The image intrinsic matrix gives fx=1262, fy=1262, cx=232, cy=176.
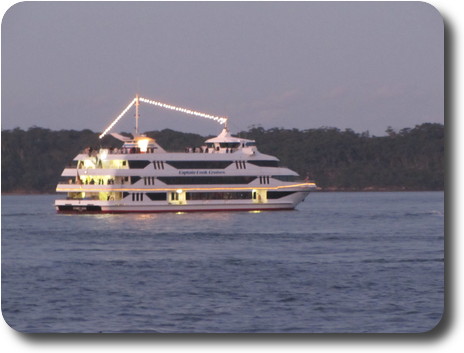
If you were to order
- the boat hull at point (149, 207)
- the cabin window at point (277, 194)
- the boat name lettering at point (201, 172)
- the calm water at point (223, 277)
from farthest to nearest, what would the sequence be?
the cabin window at point (277, 194), the boat name lettering at point (201, 172), the boat hull at point (149, 207), the calm water at point (223, 277)

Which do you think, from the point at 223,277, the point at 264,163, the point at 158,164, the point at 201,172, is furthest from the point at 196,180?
the point at 223,277

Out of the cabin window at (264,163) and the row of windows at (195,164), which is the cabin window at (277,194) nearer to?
the cabin window at (264,163)

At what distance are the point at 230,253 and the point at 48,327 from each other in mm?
12892

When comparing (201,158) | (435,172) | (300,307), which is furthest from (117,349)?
(435,172)

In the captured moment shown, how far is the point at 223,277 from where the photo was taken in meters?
23.1

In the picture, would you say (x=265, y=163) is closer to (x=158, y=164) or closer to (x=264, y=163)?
(x=264, y=163)

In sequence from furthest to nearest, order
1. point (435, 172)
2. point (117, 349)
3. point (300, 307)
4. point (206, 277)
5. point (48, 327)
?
point (435, 172) < point (206, 277) < point (300, 307) < point (48, 327) < point (117, 349)

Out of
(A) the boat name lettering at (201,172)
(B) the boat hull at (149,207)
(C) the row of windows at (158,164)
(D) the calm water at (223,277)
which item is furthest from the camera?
(A) the boat name lettering at (201,172)

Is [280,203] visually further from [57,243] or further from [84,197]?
[57,243]

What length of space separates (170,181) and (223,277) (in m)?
23.9

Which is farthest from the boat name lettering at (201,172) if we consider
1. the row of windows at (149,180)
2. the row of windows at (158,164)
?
the row of windows at (149,180)

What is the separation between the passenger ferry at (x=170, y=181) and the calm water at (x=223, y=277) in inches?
223

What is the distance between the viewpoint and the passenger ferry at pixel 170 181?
46.6 meters

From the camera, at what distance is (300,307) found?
60.1 feet
